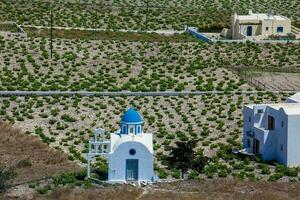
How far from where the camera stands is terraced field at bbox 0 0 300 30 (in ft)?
372

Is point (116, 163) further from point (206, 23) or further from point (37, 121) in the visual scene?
point (206, 23)

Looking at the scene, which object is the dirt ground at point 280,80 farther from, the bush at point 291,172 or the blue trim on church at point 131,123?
the blue trim on church at point 131,123

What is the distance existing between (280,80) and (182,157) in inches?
1158

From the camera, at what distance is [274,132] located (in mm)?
65500

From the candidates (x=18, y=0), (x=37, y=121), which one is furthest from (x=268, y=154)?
(x=18, y=0)

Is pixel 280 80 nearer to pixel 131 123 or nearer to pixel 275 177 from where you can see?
pixel 275 177

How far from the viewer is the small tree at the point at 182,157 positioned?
6041cm

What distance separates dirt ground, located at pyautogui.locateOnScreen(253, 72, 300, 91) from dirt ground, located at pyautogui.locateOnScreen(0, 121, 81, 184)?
77.1ft

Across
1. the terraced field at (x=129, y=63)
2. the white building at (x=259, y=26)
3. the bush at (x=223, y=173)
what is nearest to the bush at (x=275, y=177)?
the bush at (x=223, y=173)

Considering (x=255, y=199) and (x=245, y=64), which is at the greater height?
(x=245, y=64)

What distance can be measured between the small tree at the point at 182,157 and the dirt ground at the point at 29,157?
533 cm

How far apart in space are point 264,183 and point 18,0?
6753 centimetres

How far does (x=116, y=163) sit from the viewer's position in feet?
195

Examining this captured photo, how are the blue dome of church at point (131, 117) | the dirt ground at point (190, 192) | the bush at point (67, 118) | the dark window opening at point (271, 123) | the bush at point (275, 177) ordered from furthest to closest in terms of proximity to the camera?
the bush at point (67, 118) → the dark window opening at point (271, 123) → the bush at point (275, 177) → the blue dome of church at point (131, 117) → the dirt ground at point (190, 192)
